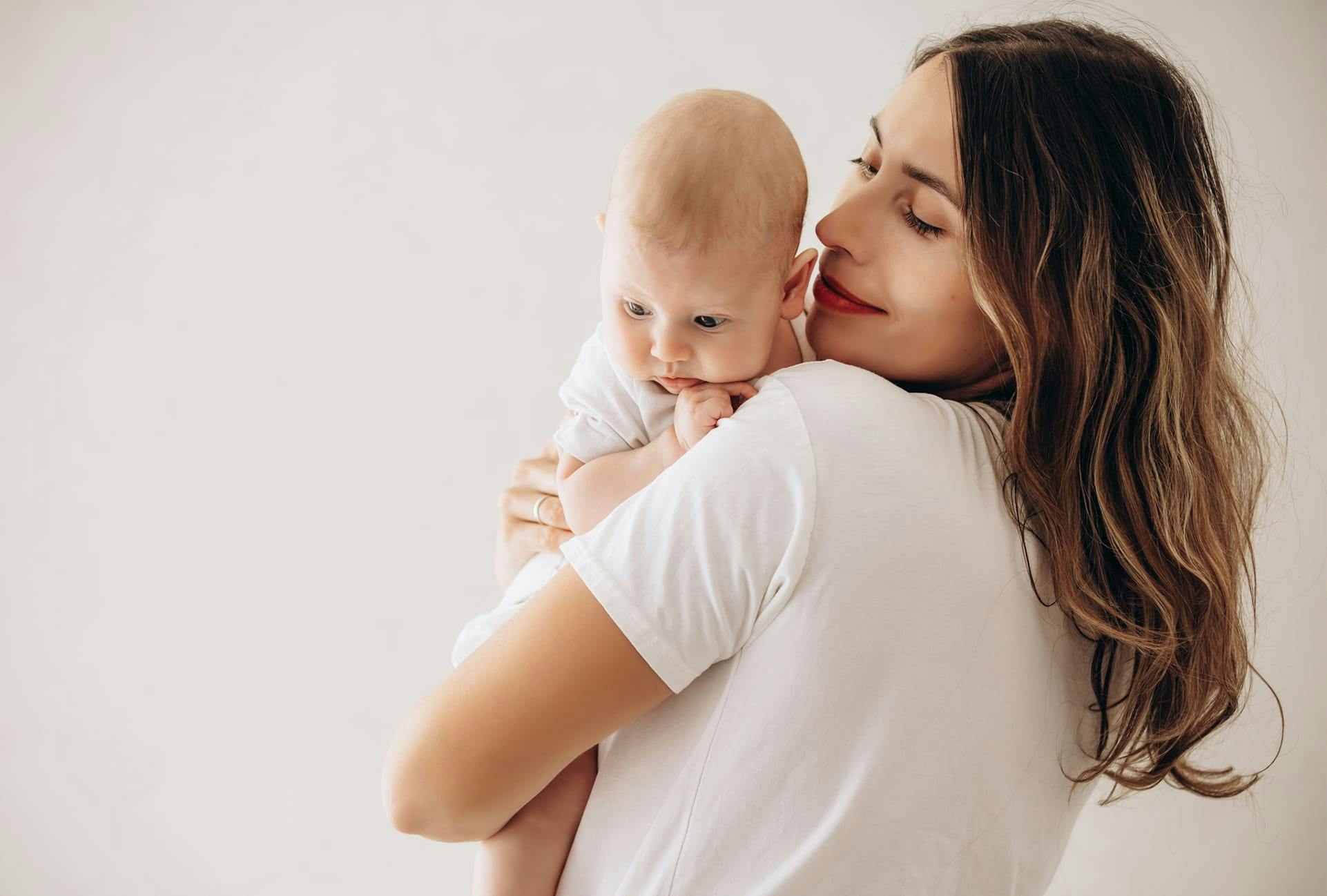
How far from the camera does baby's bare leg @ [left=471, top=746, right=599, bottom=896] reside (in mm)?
1036

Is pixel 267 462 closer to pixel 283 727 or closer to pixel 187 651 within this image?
pixel 187 651

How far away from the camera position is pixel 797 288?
119cm

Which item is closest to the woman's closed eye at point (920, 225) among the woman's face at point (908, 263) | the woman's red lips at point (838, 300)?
the woman's face at point (908, 263)

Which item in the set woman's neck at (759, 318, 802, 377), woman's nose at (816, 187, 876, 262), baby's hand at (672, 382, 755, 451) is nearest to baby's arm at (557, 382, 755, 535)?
baby's hand at (672, 382, 755, 451)

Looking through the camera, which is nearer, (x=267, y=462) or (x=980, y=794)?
(x=980, y=794)

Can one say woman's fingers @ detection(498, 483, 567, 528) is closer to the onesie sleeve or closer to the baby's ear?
the onesie sleeve

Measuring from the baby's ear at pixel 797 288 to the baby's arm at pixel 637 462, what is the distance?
0.39 feet

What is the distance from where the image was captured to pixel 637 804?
95cm

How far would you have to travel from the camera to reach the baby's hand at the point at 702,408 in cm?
108

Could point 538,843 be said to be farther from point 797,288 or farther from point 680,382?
point 797,288

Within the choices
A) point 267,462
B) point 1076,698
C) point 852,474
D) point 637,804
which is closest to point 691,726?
point 637,804

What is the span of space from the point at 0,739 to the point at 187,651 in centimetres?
48

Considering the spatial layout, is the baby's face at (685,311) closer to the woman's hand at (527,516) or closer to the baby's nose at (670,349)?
the baby's nose at (670,349)

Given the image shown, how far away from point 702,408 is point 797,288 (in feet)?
0.77
